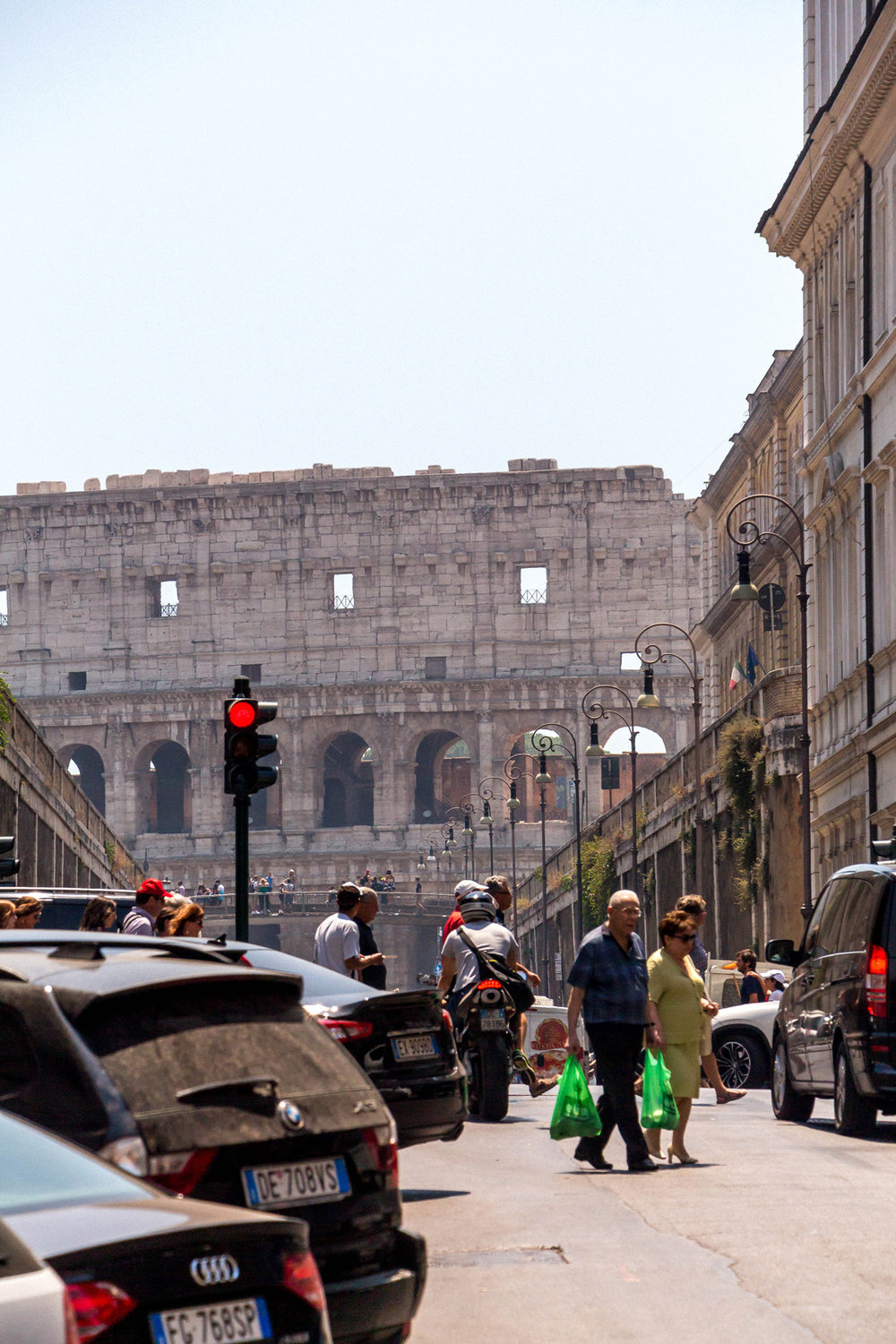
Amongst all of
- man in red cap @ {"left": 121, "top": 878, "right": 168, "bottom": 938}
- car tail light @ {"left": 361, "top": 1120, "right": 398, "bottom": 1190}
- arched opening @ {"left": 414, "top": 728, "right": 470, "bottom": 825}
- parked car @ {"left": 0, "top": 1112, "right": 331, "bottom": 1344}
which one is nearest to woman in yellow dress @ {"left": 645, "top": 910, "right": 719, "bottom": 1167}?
man in red cap @ {"left": 121, "top": 878, "right": 168, "bottom": 938}

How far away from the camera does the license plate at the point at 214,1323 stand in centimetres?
437

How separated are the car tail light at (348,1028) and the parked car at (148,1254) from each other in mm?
5719

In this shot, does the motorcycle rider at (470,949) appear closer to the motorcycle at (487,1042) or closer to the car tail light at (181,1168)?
the motorcycle at (487,1042)

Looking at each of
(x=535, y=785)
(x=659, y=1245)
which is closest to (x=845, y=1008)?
(x=659, y=1245)

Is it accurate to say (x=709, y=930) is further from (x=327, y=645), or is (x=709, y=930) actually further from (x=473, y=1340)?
(x=327, y=645)

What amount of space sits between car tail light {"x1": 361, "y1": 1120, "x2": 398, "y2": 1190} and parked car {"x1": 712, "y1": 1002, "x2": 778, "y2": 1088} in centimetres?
1410

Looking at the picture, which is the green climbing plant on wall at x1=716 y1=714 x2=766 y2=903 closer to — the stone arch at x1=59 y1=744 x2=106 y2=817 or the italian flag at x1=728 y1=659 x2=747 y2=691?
the italian flag at x1=728 y1=659 x2=747 y2=691

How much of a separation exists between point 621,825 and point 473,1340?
51.2m

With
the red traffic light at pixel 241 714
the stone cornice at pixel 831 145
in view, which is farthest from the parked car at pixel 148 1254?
the stone cornice at pixel 831 145

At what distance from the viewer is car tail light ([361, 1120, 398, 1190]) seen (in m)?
6.18

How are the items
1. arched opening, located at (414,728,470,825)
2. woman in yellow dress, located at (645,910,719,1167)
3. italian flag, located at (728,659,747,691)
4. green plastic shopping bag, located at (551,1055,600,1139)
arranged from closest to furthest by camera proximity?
green plastic shopping bag, located at (551,1055,600,1139), woman in yellow dress, located at (645,910,719,1167), italian flag, located at (728,659,747,691), arched opening, located at (414,728,470,825)

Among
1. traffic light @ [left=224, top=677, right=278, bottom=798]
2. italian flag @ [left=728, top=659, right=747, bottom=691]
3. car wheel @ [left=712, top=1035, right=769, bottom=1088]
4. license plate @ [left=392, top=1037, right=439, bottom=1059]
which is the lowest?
car wheel @ [left=712, top=1035, right=769, bottom=1088]

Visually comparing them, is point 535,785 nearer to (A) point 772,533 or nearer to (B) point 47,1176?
(A) point 772,533

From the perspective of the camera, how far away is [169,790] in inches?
4028
